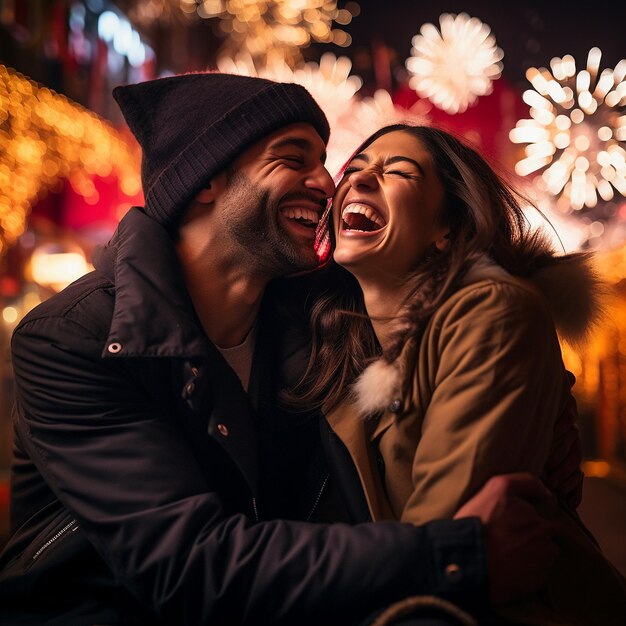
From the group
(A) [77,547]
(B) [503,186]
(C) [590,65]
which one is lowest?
(A) [77,547]

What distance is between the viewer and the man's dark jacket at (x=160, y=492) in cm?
134

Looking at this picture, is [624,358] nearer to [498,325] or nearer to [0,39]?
[498,325]

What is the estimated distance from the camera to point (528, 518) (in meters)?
1.38

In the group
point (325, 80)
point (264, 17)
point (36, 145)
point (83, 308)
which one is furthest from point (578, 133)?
point (83, 308)

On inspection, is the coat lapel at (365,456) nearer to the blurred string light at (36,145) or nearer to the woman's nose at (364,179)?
the woman's nose at (364,179)

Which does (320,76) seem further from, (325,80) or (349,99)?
(349,99)

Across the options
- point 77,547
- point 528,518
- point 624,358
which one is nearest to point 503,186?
point 528,518

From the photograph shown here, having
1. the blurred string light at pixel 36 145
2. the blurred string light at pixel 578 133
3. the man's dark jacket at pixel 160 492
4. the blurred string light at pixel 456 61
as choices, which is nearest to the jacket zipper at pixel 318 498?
the man's dark jacket at pixel 160 492

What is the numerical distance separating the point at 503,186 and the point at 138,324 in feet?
3.29

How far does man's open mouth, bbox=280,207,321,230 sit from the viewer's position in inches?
76.6

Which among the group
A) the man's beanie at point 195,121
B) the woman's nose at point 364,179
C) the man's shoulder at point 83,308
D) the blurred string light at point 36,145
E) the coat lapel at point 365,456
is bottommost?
the coat lapel at point 365,456

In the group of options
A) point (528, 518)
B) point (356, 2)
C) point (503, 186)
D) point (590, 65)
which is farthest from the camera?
point (356, 2)

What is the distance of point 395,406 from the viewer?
1.54 meters

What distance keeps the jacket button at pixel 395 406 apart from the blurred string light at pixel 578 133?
15.8 ft
